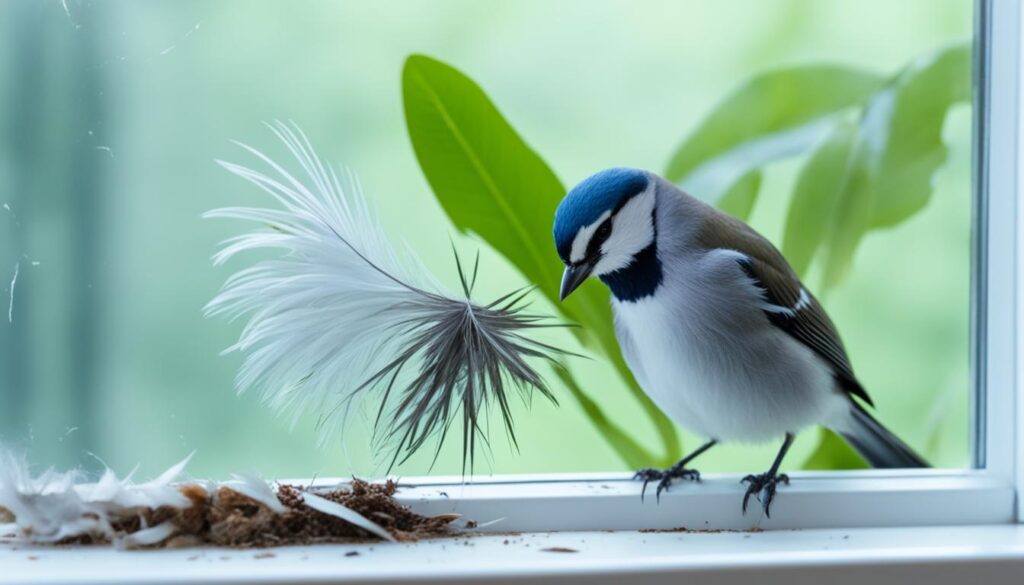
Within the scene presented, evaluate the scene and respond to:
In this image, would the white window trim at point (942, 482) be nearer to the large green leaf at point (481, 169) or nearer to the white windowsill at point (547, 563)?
the white windowsill at point (547, 563)

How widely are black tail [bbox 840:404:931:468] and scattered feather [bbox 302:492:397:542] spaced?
0.58 meters

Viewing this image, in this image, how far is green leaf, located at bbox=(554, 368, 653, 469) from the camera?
44.6 inches

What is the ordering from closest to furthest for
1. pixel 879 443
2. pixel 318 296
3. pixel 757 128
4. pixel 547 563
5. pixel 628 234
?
pixel 547 563, pixel 318 296, pixel 628 234, pixel 879 443, pixel 757 128

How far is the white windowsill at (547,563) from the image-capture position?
2.33 ft

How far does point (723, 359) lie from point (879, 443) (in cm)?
29

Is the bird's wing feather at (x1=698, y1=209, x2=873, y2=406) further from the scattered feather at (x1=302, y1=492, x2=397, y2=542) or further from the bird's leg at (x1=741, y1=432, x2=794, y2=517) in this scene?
the scattered feather at (x1=302, y1=492, x2=397, y2=542)

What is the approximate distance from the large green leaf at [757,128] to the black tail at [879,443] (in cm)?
30

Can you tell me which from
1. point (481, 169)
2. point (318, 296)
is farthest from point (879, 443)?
point (318, 296)

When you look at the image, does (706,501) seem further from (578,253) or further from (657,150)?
(657,150)

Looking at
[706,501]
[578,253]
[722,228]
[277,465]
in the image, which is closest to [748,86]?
[722,228]

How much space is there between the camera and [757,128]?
1.21 meters

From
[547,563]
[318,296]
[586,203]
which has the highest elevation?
[586,203]

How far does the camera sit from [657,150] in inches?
47.0

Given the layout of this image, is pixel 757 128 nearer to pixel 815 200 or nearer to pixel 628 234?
pixel 815 200
